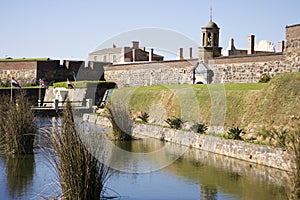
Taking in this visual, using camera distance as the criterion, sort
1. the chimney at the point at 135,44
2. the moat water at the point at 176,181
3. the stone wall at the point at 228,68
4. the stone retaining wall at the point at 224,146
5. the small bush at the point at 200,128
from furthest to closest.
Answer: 1. the chimney at the point at 135,44
2. the stone wall at the point at 228,68
3. the small bush at the point at 200,128
4. the stone retaining wall at the point at 224,146
5. the moat water at the point at 176,181

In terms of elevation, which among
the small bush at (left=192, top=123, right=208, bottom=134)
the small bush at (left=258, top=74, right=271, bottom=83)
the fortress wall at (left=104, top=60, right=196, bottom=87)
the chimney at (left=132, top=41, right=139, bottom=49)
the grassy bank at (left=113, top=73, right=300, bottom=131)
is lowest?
the small bush at (left=192, top=123, right=208, bottom=134)

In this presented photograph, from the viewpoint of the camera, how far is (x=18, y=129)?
12.4 metres

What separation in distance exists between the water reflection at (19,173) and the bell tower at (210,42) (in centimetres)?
1513

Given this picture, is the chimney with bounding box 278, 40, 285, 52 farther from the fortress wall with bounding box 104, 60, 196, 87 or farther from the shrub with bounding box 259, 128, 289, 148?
the shrub with bounding box 259, 128, 289, 148

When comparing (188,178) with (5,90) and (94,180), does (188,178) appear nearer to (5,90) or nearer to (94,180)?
(94,180)

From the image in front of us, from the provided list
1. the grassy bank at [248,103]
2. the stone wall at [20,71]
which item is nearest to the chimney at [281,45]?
the grassy bank at [248,103]

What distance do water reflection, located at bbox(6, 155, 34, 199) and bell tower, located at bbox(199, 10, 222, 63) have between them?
1513cm

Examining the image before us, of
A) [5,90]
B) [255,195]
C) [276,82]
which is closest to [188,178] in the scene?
[255,195]

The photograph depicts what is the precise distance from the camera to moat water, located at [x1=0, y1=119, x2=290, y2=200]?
944cm

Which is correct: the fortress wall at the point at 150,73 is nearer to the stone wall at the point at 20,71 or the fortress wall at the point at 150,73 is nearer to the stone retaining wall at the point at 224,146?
the stone wall at the point at 20,71

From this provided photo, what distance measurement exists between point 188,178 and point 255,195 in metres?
1.84

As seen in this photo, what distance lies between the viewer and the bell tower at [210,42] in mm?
26281

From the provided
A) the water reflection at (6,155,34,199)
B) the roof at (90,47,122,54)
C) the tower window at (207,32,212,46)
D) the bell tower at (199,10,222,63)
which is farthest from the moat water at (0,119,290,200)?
the roof at (90,47,122,54)

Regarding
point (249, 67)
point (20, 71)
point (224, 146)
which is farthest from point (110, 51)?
point (224, 146)
